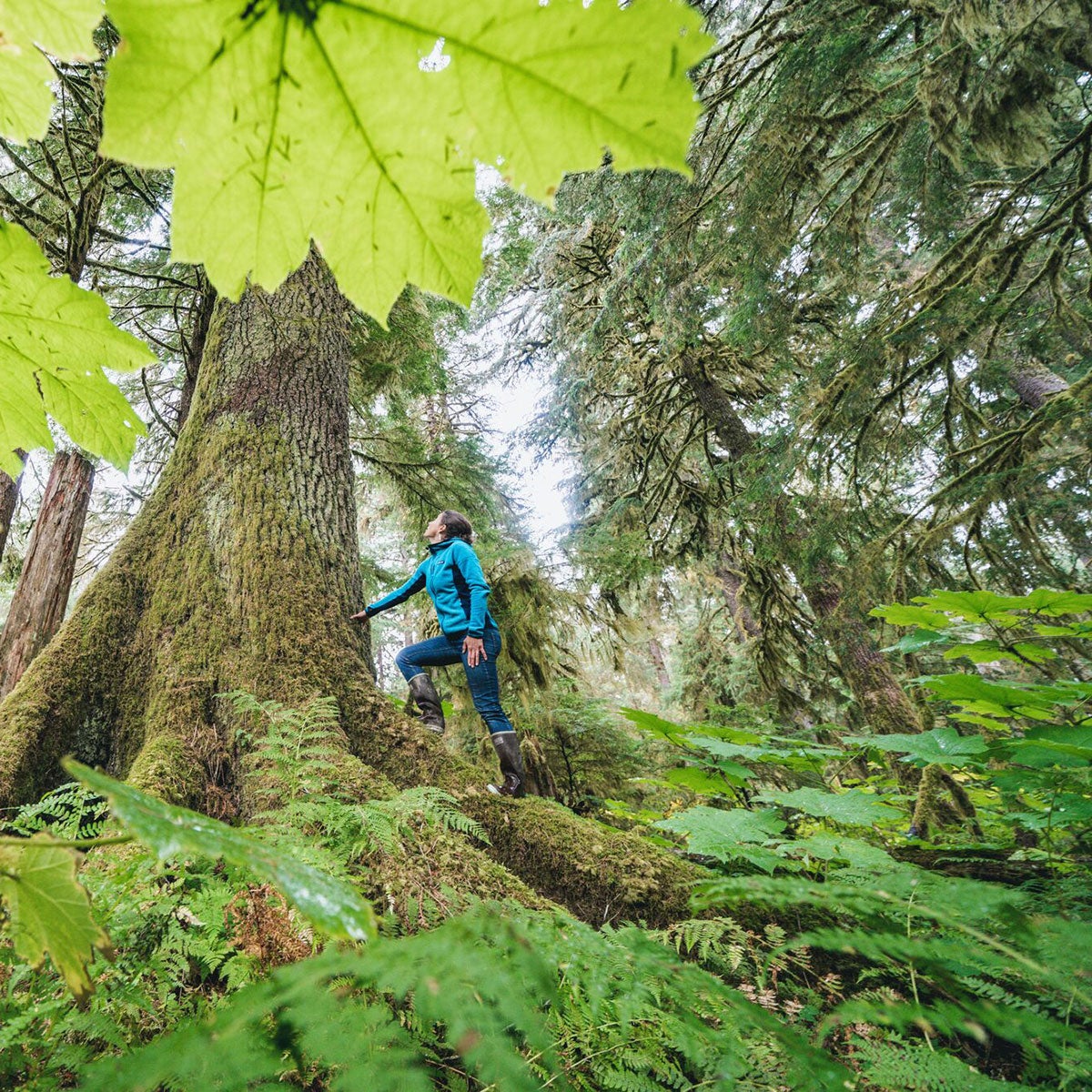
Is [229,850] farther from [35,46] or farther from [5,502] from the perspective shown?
[5,502]

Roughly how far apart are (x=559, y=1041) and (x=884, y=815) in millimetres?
1076

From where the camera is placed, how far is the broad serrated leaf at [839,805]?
1.50m

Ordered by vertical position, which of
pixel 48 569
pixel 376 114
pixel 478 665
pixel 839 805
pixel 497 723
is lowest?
pixel 839 805

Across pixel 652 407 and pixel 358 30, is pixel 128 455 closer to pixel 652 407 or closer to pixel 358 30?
pixel 358 30

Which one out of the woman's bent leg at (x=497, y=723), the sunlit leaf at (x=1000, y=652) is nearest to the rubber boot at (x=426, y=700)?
the woman's bent leg at (x=497, y=723)

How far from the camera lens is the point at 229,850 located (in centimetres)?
43

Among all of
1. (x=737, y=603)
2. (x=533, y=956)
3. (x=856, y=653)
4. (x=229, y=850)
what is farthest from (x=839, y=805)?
(x=737, y=603)

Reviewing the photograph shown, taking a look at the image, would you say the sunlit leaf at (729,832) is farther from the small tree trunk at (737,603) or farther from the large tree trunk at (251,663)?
the small tree trunk at (737,603)

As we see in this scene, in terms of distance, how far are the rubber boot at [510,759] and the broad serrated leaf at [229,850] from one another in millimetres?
2626

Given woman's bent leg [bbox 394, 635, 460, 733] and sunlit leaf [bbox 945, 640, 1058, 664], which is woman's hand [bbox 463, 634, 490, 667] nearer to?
woman's bent leg [bbox 394, 635, 460, 733]

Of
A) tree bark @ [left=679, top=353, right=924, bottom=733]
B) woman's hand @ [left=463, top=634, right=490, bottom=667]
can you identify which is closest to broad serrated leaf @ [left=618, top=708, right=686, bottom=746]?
woman's hand @ [left=463, top=634, right=490, bottom=667]

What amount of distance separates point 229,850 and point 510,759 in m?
Answer: 2.79

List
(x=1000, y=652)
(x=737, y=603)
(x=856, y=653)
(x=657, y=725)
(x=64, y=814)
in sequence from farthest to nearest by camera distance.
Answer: (x=737, y=603) → (x=856, y=653) → (x=657, y=725) → (x=1000, y=652) → (x=64, y=814)

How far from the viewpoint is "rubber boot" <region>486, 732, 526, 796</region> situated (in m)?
3.00
